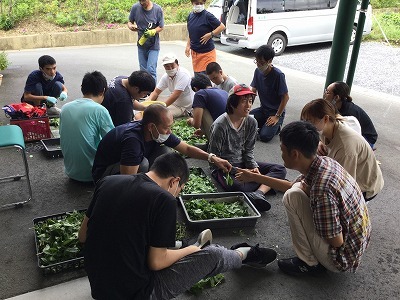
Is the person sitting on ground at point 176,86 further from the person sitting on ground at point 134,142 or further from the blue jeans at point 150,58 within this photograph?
the person sitting on ground at point 134,142

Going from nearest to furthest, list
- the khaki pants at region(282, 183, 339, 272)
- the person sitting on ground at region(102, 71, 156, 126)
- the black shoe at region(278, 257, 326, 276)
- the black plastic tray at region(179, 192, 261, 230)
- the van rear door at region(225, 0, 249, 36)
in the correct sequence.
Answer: the khaki pants at region(282, 183, 339, 272) → the black shoe at region(278, 257, 326, 276) → the black plastic tray at region(179, 192, 261, 230) → the person sitting on ground at region(102, 71, 156, 126) → the van rear door at region(225, 0, 249, 36)

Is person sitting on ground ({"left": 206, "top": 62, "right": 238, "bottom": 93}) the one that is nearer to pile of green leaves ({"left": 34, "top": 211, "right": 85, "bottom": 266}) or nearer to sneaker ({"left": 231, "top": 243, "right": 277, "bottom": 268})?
pile of green leaves ({"left": 34, "top": 211, "right": 85, "bottom": 266})

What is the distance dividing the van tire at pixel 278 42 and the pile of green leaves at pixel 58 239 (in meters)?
9.03

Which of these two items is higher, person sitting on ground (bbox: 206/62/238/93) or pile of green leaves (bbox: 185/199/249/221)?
person sitting on ground (bbox: 206/62/238/93)

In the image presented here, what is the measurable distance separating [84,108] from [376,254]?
9.67ft

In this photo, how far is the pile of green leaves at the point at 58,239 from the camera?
9.23 ft

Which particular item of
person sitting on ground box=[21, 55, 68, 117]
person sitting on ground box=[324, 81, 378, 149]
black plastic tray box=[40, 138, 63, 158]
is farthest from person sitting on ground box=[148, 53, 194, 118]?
person sitting on ground box=[324, 81, 378, 149]

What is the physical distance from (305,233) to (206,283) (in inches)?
31.2

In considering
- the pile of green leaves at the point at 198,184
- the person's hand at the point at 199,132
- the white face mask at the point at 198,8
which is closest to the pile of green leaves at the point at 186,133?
the person's hand at the point at 199,132

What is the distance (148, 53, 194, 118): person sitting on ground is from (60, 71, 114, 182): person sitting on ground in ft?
6.11

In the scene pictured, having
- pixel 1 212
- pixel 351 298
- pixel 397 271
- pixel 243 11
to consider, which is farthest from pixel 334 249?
pixel 243 11

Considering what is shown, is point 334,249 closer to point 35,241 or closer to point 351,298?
point 351,298

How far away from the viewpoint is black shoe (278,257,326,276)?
281 cm

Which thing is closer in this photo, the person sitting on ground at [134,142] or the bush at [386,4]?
the person sitting on ground at [134,142]
